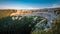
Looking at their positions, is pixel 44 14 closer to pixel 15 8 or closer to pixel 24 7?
pixel 24 7

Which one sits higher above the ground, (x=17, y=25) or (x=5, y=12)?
(x=5, y=12)

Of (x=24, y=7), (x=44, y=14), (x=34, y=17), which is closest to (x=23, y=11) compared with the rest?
(x=24, y=7)

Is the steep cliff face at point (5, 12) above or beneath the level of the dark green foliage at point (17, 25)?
above

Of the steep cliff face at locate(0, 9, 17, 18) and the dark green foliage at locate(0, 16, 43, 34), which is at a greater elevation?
the steep cliff face at locate(0, 9, 17, 18)

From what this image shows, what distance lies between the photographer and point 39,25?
6.19ft

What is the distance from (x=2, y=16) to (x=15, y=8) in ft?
0.72

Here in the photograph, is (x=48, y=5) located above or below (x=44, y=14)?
above

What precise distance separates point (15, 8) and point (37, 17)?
0.34 metres

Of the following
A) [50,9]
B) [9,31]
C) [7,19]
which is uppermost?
[50,9]

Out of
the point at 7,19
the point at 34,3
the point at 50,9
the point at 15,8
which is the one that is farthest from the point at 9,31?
the point at 50,9

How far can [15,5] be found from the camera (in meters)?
1.96

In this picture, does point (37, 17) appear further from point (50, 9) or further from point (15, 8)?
point (15, 8)

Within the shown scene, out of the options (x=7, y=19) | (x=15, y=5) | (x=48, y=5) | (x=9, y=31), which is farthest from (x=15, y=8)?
(x=48, y=5)

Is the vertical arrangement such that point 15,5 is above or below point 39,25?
above
